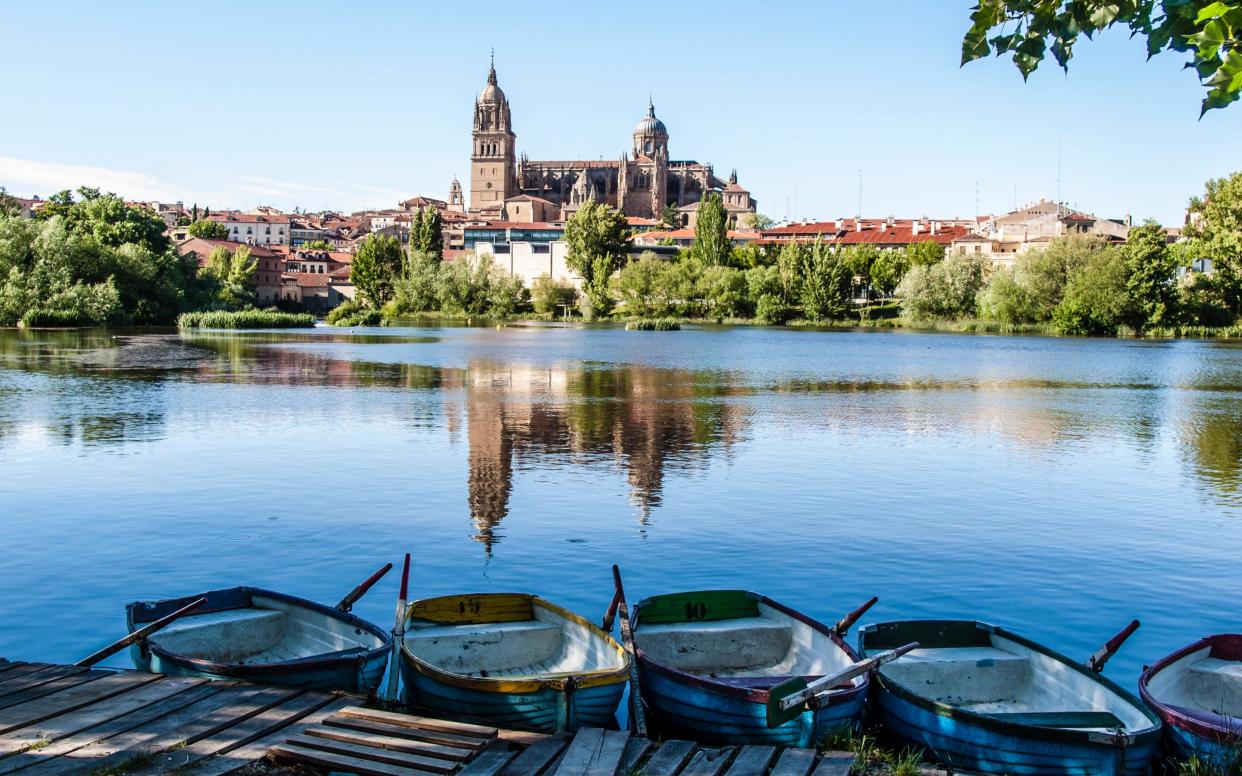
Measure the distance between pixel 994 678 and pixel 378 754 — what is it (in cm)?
520

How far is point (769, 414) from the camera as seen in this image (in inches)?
1356

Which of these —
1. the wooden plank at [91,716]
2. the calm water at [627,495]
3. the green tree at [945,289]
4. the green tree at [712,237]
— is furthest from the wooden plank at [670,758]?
the green tree at [712,237]

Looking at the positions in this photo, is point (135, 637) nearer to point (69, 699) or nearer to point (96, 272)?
point (69, 699)

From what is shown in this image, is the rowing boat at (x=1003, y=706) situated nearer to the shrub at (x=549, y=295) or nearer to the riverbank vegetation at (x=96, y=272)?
the riverbank vegetation at (x=96, y=272)

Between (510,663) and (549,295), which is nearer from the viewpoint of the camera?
(510,663)

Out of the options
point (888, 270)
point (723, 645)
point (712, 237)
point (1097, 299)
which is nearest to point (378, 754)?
point (723, 645)

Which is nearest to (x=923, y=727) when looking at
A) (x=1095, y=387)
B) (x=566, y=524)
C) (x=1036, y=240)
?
(x=566, y=524)

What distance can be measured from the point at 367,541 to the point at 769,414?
65.4 feet

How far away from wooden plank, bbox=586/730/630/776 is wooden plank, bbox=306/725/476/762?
870 mm

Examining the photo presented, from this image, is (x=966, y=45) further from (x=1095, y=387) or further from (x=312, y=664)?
(x=1095, y=387)

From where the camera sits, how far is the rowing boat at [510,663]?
8.30 metres

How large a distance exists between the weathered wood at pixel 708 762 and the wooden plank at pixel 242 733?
301 centimetres

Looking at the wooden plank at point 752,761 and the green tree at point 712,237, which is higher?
the green tree at point 712,237

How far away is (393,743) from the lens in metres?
7.68
